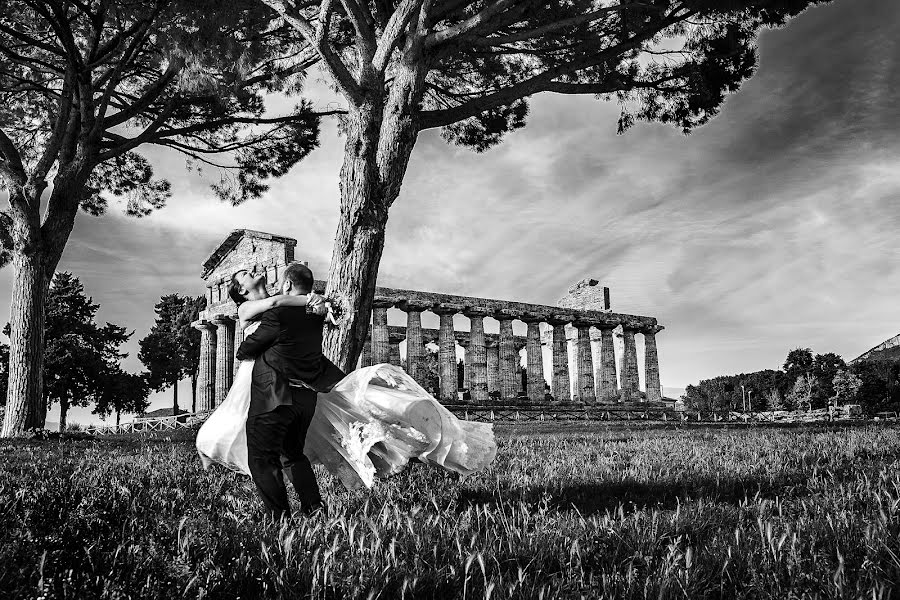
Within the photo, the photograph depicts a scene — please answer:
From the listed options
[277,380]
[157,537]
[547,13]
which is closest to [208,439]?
[277,380]

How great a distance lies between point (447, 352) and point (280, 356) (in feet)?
132

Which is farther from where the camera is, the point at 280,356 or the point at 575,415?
the point at 575,415

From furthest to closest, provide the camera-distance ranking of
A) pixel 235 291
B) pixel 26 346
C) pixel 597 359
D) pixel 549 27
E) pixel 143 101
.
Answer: pixel 597 359 → pixel 143 101 → pixel 26 346 → pixel 549 27 → pixel 235 291

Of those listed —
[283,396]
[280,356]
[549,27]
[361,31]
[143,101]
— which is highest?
[143,101]

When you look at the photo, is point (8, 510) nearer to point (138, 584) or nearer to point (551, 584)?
point (138, 584)

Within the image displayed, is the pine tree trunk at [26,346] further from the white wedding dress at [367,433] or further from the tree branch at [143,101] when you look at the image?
the white wedding dress at [367,433]

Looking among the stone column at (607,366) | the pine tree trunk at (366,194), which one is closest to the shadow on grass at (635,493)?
the pine tree trunk at (366,194)

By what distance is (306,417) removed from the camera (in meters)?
4.55

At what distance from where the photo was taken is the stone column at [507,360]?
48.3 metres

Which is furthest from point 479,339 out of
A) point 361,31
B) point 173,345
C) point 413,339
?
point 361,31

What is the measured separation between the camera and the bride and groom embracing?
439cm

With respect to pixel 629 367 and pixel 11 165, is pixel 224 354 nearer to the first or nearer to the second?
pixel 11 165

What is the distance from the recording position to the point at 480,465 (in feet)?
15.6

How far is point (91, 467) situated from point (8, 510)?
4.22 metres
